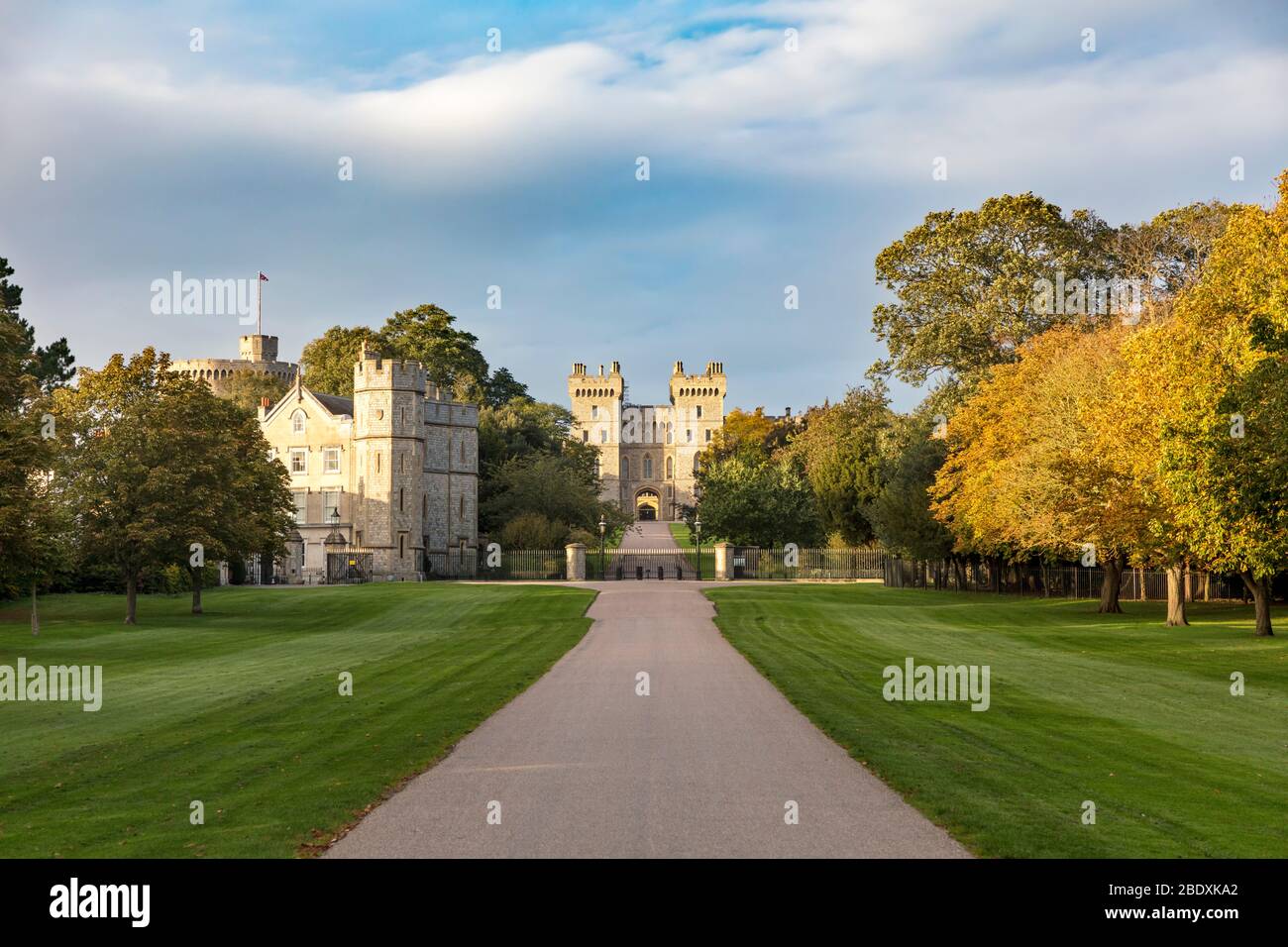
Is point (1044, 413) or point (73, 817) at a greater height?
point (1044, 413)

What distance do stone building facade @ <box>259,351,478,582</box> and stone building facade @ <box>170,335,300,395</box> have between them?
1914 inches

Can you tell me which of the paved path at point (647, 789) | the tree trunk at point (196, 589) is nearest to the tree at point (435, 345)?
the tree trunk at point (196, 589)

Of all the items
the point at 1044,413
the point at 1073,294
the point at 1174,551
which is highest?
the point at 1073,294

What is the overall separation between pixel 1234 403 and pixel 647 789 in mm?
20006

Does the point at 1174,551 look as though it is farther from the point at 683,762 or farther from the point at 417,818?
the point at 417,818

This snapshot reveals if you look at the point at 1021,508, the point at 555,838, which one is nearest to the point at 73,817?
the point at 555,838

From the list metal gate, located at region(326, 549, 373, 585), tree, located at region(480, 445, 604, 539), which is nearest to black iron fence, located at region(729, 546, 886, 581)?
tree, located at region(480, 445, 604, 539)

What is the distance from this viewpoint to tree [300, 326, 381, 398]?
90.4m

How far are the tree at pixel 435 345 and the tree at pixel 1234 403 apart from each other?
2650 inches

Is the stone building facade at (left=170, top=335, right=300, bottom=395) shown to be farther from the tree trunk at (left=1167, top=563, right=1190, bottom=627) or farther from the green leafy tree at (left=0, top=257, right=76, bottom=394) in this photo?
the tree trunk at (left=1167, top=563, right=1190, bottom=627)

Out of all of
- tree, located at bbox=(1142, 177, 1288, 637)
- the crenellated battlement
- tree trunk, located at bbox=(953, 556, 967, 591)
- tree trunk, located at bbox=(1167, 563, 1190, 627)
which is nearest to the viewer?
tree, located at bbox=(1142, 177, 1288, 637)

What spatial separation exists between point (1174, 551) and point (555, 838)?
2924 centimetres

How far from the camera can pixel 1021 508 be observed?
135ft

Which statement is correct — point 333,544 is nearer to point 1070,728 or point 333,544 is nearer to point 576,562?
point 576,562
